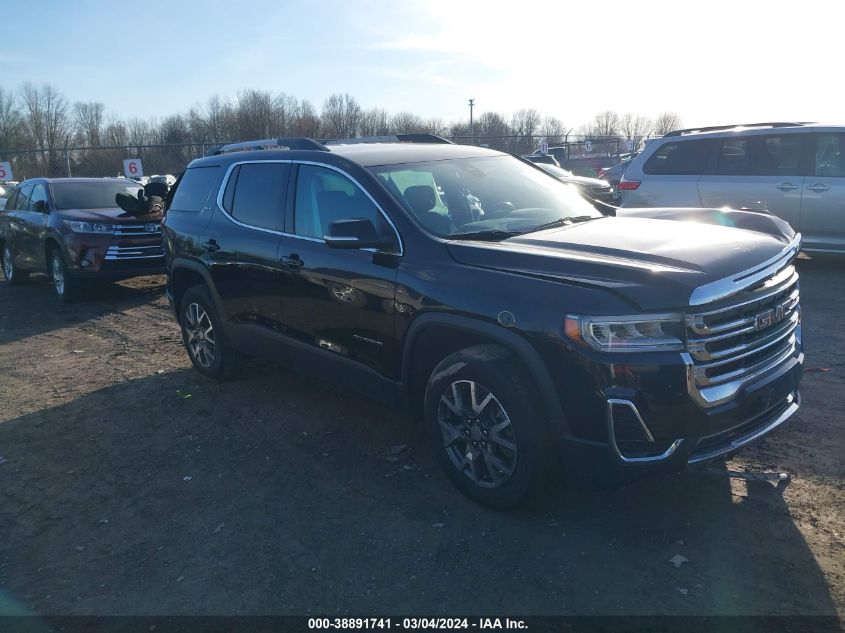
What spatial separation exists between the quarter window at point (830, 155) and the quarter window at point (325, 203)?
23.2 ft

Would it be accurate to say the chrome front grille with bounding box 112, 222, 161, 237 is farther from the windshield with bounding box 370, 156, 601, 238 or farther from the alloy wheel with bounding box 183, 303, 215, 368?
the windshield with bounding box 370, 156, 601, 238

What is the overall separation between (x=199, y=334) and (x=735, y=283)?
4.61 metres

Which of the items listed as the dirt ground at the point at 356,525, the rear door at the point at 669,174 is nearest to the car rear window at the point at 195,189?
the dirt ground at the point at 356,525

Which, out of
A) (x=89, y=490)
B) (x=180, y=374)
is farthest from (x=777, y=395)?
(x=180, y=374)

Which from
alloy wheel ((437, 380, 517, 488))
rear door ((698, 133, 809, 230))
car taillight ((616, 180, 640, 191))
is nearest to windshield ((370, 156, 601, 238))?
alloy wheel ((437, 380, 517, 488))

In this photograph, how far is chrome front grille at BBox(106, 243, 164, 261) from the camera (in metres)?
9.94

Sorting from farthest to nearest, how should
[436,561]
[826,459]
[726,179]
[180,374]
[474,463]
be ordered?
[726,179] < [180,374] < [826,459] < [474,463] < [436,561]

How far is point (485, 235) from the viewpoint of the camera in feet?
13.4

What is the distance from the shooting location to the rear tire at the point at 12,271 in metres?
12.1

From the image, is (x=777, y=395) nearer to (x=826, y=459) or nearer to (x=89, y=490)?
(x=826, y=459)

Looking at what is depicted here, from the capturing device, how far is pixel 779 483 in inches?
151

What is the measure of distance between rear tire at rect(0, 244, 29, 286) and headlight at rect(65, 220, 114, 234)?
2.83 m

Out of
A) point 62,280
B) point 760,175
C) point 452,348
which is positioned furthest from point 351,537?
point 62,280

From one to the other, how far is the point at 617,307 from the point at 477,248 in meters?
0.94
